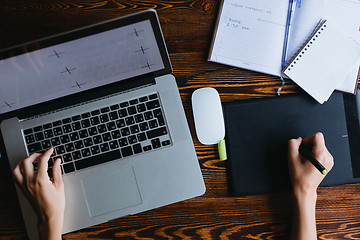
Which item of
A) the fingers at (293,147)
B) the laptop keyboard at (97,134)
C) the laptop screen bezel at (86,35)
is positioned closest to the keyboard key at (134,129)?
the laptop keyboard at (97,134)

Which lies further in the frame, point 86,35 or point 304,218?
point 304,218

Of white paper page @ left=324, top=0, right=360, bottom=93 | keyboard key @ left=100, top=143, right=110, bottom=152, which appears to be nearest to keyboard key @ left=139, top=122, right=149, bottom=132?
keyboard key @ left=100, top=143, right=110, bottom=152

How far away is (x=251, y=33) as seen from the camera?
2.62ft

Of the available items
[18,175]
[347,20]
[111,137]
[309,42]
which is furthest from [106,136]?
[347,20]

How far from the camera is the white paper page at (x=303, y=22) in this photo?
795mm

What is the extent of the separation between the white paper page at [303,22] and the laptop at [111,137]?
1.22 feet

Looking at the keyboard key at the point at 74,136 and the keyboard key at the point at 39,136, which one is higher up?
the keyboard key at the point at 39,136

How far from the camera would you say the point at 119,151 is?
73cm

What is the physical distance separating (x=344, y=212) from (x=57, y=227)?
0.82 meters

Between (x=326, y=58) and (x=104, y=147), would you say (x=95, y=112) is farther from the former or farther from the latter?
(x=326, y=58)

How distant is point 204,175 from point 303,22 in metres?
0.53

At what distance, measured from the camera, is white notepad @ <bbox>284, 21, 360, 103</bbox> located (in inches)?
30.9

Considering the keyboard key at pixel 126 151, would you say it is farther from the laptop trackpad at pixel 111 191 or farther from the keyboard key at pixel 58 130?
the keyboard key at pixel 58 130

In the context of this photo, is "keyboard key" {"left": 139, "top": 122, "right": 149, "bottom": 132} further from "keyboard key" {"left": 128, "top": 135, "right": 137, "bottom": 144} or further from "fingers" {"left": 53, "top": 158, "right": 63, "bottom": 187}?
"fingers" {"left": 53, "top": 158, "right": 63, "bottom": 187}
